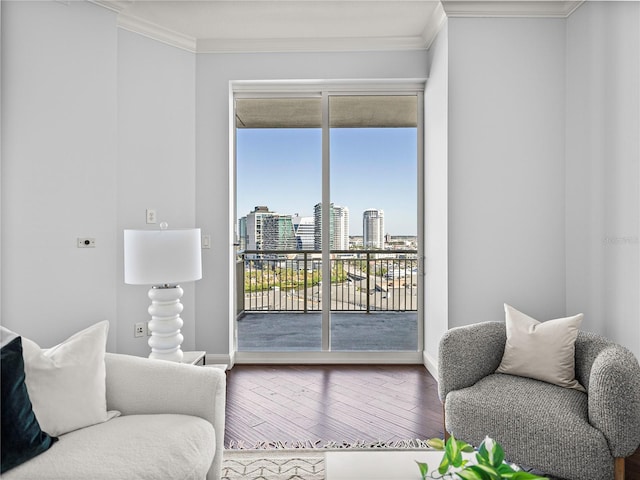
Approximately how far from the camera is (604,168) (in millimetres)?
2486

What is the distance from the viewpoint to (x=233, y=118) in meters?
3.61

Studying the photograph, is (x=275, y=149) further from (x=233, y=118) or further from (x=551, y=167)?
(x=551, y=167)

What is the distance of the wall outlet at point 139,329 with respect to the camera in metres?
3.06

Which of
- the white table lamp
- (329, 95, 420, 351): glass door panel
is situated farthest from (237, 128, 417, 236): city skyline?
the white table lamp

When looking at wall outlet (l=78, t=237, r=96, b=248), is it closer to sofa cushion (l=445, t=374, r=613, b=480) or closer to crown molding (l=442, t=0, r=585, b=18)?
sofa cushion (l=445, t=374, r=613, b=480)

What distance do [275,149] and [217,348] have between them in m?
1.81

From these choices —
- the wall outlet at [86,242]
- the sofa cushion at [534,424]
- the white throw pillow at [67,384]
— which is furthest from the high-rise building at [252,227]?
the sofa cushion at [534,424]

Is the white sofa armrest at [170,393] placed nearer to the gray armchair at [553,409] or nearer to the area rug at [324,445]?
the area rug at [324,445]

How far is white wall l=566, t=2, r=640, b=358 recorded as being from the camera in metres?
2.28

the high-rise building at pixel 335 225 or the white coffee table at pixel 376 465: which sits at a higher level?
the high-rise building at pixel 335 225

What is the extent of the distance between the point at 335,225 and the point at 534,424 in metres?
2.31

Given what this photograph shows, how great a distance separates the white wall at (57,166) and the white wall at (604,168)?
3151mm

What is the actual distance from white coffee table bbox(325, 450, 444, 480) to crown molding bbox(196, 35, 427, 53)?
3.03m

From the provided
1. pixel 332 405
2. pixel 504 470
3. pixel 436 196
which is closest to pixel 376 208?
pixel 436 196
